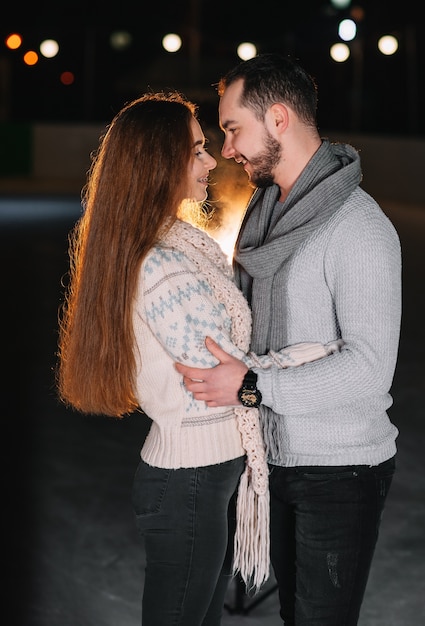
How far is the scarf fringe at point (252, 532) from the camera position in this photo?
1.80 m

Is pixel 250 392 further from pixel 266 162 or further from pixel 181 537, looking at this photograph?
pixel 266 162

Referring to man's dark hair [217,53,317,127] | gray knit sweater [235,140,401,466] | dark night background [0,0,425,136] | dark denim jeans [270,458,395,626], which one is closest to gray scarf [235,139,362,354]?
gray knit sweater [235,140,401,466]

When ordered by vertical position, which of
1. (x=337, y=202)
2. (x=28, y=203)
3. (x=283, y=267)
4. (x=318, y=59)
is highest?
(x=337, y=202)

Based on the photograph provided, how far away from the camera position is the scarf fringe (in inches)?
71.0

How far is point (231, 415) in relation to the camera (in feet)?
5.81

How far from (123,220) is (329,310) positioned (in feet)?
1.40

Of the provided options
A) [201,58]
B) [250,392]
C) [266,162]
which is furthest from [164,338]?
[201,58]

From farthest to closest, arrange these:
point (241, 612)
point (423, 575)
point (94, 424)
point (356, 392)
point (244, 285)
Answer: point (94, 424), point (423, 575), point (241, 612), point (244, 285), point (356, 392)

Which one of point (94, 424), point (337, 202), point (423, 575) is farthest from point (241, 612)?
point (94, 424)

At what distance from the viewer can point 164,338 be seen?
1.69 m

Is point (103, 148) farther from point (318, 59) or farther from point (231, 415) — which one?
point (318, 59)

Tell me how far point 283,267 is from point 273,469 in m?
0.41

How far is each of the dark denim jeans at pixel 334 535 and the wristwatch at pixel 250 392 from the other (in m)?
0.19

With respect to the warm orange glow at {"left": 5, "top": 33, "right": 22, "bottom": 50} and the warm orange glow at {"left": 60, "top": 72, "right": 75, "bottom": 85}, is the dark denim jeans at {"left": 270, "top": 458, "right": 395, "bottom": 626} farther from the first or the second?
the warm orange glow at {"left": 60, "top": 72, "right": 75, "bottom": 85}
